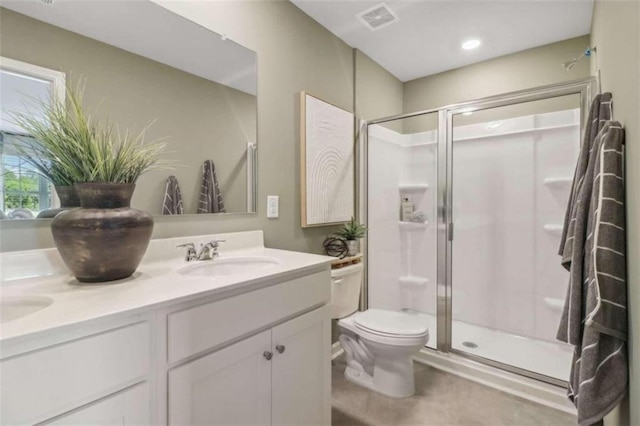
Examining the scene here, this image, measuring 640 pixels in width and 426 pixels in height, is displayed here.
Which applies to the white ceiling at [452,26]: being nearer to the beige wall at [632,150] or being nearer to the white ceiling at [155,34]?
the white ceiling at [155,34]

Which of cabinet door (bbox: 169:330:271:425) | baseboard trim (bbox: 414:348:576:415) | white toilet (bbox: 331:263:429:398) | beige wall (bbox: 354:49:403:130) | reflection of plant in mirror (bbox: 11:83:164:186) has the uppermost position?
beige wall (bbox: 354:49:403:130)

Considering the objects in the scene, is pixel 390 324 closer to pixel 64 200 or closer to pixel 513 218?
pixel 513 218

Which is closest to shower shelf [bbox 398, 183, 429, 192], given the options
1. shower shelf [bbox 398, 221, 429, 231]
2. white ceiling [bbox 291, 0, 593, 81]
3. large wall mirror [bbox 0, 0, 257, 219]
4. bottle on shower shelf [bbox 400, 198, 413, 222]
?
bottle on shower shelf [bbox 400, 198, 413, 222]

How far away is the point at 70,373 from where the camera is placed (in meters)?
0.66

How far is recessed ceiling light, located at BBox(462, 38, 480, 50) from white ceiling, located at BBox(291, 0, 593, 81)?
1.6 inches

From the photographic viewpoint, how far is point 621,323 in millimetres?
861

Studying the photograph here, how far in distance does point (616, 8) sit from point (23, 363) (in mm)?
1952

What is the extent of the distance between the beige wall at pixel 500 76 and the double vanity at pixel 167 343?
2402mm

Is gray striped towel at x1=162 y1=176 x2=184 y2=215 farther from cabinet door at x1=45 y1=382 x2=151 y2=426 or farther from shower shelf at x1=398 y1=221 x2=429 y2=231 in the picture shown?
shower shelf at x1=398 y1=221 x2=429 y2=231

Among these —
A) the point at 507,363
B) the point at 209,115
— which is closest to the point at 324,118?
the point at 209,115

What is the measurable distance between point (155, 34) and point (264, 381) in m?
1.49

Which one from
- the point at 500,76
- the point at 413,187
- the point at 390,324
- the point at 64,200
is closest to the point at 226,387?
the point at 64,200

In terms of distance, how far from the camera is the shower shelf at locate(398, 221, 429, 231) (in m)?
2.92

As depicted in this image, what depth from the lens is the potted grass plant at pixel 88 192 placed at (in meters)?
0.91
